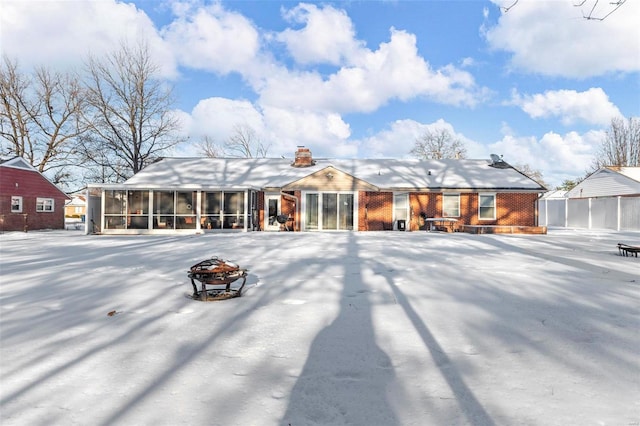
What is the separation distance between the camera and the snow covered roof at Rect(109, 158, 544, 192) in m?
20.4

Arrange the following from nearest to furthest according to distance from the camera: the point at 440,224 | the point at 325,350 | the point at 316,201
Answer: the point at 325,350 < the point at 316,201 < the point at 440,224

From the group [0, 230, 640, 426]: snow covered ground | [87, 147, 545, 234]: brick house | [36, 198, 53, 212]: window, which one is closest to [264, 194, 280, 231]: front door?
[87, 147, 545, 234]: brick house

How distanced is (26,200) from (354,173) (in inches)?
872

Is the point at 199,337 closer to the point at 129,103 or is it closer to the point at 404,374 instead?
the point at 404,374

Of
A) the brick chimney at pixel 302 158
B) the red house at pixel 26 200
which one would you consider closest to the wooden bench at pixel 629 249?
the brick chimney at pixel 302 158

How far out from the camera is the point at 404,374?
Answer: 9.55 ft

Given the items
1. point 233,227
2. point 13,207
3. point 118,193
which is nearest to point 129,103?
point 13,207

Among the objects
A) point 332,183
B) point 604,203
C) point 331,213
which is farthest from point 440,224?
point 604,203

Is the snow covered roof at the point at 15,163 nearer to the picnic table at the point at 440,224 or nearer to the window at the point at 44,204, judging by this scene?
the window at the point at 44,204

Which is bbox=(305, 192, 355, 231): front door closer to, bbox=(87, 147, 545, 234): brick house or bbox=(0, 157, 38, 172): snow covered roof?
bbox=(87, 147, 545, 234): brick house

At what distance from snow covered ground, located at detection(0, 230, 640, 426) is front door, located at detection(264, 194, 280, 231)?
43.7ft

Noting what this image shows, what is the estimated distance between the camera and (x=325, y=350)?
11.1ft

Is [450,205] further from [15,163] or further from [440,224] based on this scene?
[15,163]

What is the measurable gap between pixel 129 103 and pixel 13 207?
1216cm
